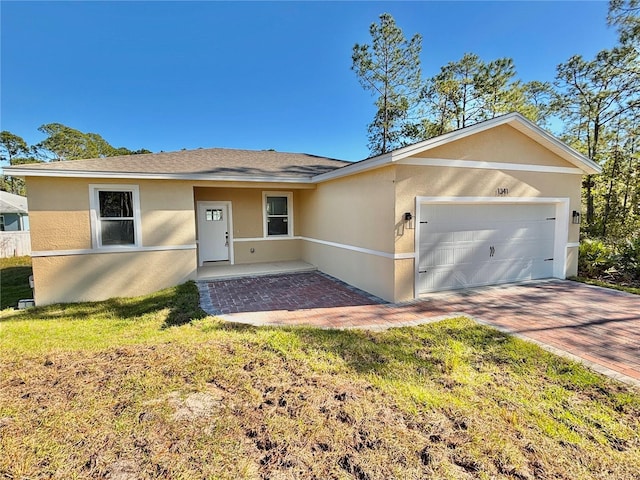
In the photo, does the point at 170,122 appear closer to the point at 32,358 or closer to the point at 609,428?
the point at 32,358

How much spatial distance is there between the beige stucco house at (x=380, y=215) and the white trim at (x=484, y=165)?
28 mm

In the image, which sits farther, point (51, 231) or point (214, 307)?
point (51, 231)

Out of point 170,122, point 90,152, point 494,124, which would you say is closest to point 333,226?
point 494,124

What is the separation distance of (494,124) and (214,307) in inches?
294

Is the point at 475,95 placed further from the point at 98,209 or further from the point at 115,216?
the point at 98,209

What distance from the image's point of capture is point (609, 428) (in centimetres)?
277

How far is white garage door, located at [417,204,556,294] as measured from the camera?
7152mm

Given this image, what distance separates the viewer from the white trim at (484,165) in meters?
6.59

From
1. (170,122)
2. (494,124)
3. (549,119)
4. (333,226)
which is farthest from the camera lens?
(170,122)

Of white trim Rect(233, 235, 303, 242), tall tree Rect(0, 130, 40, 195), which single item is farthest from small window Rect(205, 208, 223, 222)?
tall tree Rect(0, 130, 40, 195)

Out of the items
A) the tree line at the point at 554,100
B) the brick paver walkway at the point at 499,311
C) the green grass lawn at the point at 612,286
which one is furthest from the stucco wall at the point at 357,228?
the tree line at the point at 554,100

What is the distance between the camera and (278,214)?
446 inches

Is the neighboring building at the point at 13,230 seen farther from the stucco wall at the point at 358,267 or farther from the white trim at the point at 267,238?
the stucco wall at the point at 358,267

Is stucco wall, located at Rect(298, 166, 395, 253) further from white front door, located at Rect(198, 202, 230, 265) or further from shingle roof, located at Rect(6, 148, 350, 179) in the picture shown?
white front door, located at Rect(198, 202, 230, 265)
